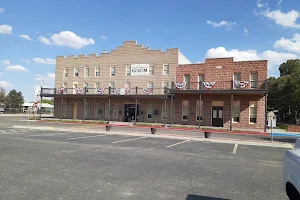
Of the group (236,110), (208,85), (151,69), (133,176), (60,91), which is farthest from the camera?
(60,91)

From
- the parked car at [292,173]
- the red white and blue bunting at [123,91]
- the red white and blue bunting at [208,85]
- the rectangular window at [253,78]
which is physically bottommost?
the parked car at [292,173]

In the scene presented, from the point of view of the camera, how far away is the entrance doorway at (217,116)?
93.9ft

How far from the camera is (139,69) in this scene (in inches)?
1313

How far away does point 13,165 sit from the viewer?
7.55 metres

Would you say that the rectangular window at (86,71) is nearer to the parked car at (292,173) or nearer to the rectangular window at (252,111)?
the rectangular window at (252,111)

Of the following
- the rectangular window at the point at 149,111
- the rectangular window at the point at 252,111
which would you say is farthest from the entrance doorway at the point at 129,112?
the rectangular window at the point at 252,111

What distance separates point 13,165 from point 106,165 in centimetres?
287

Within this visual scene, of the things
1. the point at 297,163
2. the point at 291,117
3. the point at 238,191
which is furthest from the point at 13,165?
the point at 291,117

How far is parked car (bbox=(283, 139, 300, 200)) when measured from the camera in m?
3.18

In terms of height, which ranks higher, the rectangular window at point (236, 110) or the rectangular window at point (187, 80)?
the rectangular window at point (187, 80)

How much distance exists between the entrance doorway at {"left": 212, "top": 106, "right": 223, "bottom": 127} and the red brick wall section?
2.56m

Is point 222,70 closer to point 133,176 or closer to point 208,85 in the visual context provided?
point 208,85

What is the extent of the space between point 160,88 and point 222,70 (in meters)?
7.70

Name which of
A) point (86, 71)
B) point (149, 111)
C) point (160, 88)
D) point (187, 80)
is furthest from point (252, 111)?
point (86, 71)
